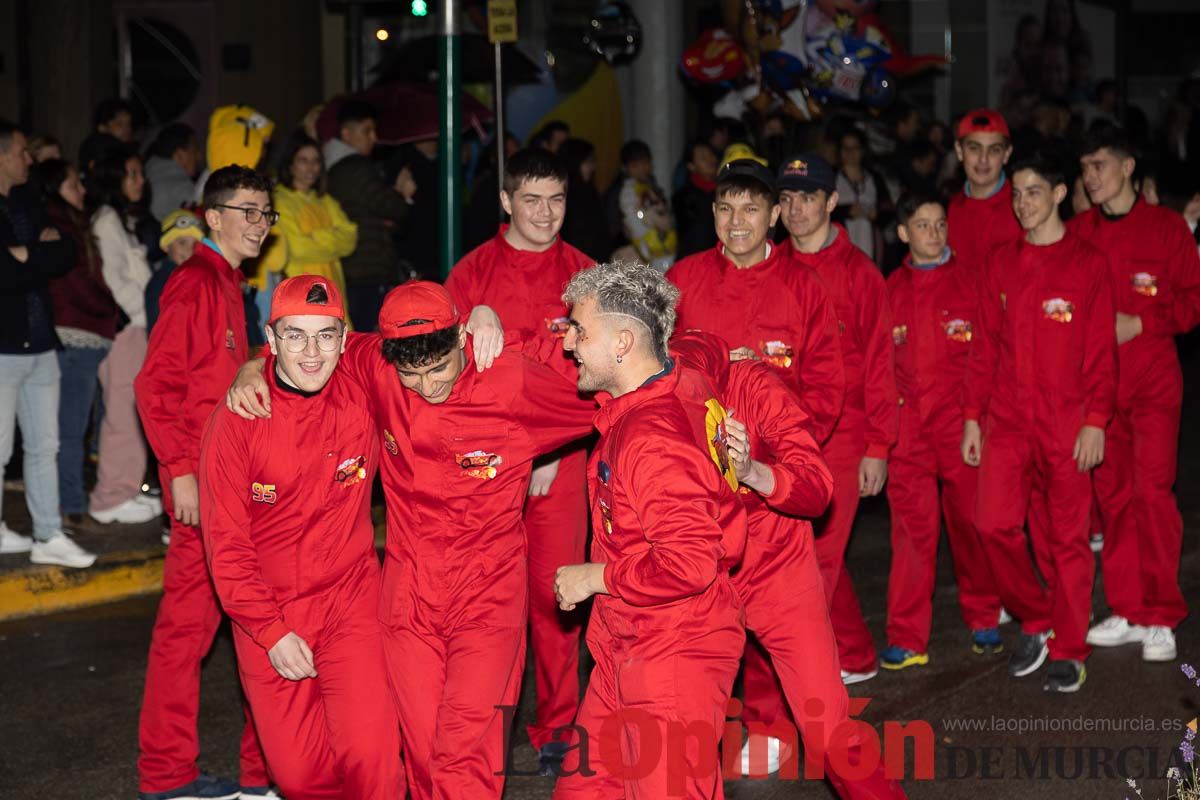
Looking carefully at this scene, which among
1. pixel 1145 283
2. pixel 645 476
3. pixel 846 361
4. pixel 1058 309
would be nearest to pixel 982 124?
pixel 1145 283

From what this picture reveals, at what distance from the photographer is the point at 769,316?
247 inches

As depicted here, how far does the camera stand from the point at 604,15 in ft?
48.6

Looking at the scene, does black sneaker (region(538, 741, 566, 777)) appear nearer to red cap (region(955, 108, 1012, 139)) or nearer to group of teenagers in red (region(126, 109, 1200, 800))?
group of teenagers in red (region(126, 109, 1200, 800))

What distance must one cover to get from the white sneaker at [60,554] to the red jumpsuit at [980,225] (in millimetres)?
5086

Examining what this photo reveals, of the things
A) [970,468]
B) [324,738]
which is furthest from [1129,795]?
[324,738]

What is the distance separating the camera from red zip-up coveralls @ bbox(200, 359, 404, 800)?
16.2 feet

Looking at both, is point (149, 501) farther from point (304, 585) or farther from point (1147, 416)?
point (1147, 416)

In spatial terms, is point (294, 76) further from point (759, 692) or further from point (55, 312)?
point (759, 692)

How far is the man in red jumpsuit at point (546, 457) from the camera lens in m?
6.18

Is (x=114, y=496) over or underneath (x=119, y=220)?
underneath

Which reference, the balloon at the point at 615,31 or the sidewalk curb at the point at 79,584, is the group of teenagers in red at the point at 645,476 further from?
the balloon at the point at 615,31

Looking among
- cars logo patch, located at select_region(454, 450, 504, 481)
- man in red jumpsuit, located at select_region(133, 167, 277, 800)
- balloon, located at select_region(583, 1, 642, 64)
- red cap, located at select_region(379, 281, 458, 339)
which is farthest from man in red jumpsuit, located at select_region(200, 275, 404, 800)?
balloon, located at select_region(583, 1, 642, 64)

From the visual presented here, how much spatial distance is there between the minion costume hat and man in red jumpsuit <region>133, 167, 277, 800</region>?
6.24 ft

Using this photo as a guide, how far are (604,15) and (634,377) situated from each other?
1111 centimetres
